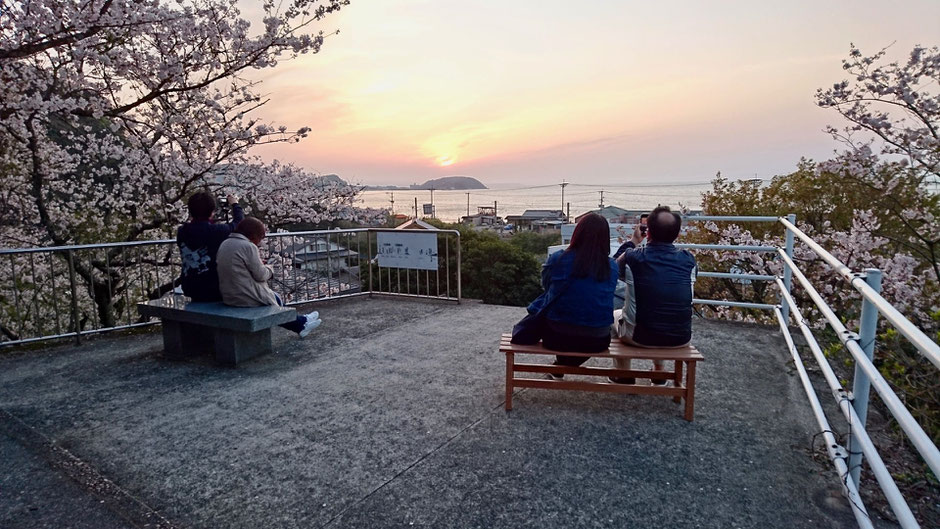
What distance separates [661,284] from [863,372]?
1.35 metres

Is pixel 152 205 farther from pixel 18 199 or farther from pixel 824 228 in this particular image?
pixel 824 228

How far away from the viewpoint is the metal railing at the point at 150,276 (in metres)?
7.61

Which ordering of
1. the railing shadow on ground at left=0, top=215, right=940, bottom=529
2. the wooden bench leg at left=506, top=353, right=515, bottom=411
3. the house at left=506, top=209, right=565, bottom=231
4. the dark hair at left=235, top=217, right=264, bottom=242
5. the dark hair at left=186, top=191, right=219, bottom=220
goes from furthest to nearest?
the house at left=506, top=209, right=565, bottom=231 → the dark hair at left=186, top=191, right=219, bottom=220 → the dark hair at left=235, top=217, right=264, bottom=242 → the wooden bench leg at left=506, top=353, right=515, bottom=411 → the railing shadow on ground at left=0, top=215, right=940, bottom=529

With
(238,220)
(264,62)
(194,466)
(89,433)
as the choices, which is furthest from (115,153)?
(194,466)

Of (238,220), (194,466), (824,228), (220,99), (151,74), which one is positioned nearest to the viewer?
(194,466)

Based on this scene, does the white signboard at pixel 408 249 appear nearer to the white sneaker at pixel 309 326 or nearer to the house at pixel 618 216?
the white sneaker at pixel 309 326

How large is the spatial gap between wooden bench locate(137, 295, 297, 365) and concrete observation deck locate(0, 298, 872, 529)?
0.21 meters

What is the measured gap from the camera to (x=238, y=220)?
5.68 metres

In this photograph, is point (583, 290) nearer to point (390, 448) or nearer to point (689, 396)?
point (689, 396)

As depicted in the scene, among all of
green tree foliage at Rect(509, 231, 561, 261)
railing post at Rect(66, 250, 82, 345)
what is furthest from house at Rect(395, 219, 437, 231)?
green tree foliage at Rect(509, 231, 561, 261)

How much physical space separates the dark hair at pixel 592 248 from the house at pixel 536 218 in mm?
40294

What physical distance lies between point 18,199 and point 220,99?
4806mm

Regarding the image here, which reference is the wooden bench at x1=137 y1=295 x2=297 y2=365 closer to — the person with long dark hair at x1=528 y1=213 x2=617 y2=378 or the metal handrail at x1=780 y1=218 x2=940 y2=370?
the person with long dark hair at x1=528 y1=213 x2=617 y2=378

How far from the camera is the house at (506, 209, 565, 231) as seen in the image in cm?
4608
